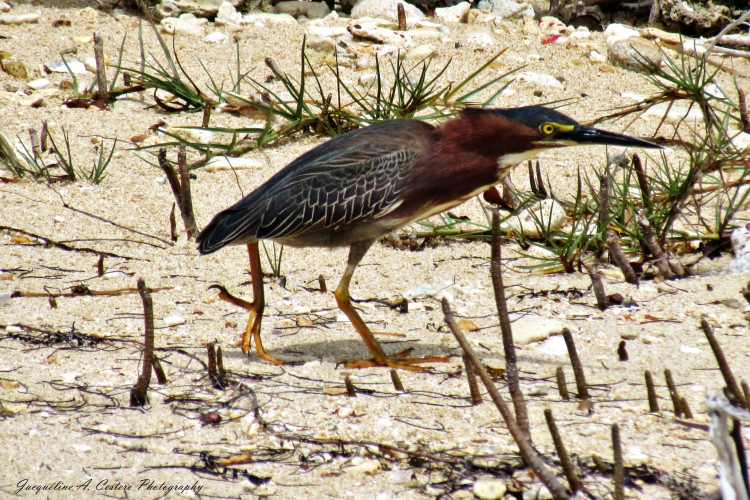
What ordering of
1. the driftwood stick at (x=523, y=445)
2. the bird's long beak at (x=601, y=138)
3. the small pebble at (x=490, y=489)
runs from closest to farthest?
the driftwood stick at (x=523, y=445), the small pebble at (x=490, y=489), the bird's long beak at (x=601, y=138)

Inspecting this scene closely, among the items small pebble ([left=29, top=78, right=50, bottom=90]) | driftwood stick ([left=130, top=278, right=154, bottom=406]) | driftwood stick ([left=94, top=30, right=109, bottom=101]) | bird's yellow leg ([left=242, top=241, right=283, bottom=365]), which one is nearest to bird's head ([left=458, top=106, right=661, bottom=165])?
bird's yellow leg ([left=242, top=241, right=283, bottom=365])

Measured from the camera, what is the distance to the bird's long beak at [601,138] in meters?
3.36

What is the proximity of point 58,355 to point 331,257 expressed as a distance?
5.80 ft

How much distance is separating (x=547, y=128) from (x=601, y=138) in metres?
0.23

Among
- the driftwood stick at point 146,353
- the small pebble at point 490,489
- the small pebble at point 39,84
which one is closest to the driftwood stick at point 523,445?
Result: the small pebble at point 490,489

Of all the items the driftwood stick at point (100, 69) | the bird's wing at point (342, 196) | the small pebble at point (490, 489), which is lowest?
the small pebble at point (490, 489)

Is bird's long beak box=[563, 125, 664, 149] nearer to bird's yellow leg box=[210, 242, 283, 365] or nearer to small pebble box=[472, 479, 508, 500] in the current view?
bird's yellow leg box=[210, 242, 283, 365]

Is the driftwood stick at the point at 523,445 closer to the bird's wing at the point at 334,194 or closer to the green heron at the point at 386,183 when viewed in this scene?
the green heron at the point at 386,183

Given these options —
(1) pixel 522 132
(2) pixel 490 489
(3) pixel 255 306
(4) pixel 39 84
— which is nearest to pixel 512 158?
(1) pixel 522 132

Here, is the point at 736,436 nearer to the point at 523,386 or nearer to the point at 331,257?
the point at 523,386

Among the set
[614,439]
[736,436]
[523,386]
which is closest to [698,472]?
[736,436]

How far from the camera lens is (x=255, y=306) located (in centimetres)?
366

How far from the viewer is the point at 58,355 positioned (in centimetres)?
329

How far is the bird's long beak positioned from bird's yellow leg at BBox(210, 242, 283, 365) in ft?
4.93
